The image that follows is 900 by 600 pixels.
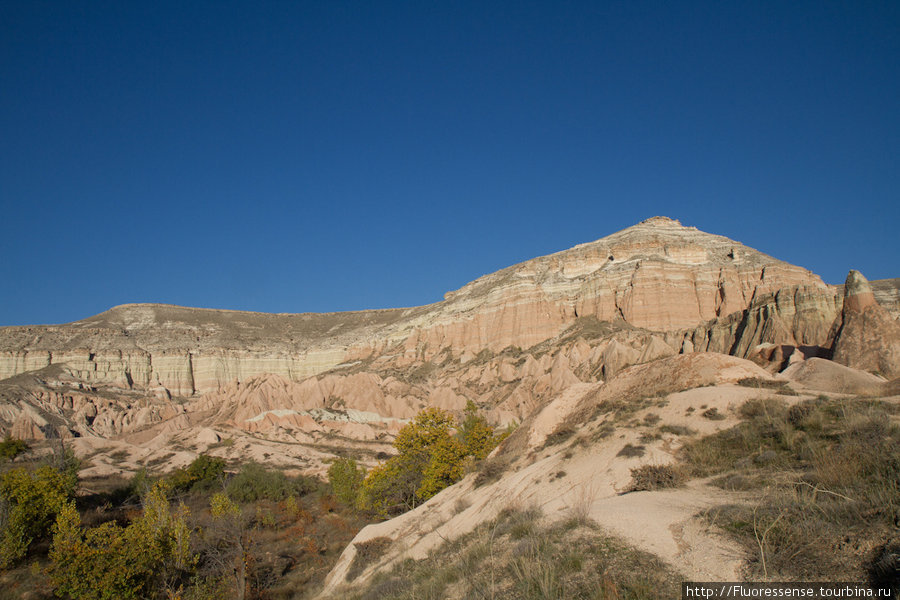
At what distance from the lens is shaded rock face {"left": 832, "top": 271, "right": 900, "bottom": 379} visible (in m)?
26.0

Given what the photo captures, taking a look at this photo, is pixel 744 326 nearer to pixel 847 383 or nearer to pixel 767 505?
pixel 847 383

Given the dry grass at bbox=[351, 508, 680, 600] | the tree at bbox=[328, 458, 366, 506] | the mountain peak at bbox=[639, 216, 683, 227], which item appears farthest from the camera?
the mountain peak at bbox=[639, 216, 683, 227]

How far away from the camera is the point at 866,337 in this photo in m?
27.4

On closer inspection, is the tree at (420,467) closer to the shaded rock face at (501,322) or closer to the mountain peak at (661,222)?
the shaded rock face at (501,322)

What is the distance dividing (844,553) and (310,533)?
2833 centimetres

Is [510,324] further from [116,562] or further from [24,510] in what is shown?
[116,562]

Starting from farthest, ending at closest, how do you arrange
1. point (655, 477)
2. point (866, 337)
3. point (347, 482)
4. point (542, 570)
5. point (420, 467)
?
point (347, 482)
point (866, 337)
point (420, 467)
point (655, 477)
point (542, 570)

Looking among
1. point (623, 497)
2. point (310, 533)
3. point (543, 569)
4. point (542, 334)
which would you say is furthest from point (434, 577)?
point (542, 334)

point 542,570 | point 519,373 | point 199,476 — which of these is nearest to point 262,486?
point 199,476

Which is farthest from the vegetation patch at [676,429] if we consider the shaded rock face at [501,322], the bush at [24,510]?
the shaded rock face at [501,322]

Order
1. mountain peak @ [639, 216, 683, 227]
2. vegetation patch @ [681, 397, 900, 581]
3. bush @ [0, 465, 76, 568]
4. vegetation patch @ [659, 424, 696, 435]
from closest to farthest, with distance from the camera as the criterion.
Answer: vegetation patch @ [681, 397, 900, 581] < vegetation patch @ [659, 424, 696, 435] < bush @ [0, 465, 76, 568] < mountain peak @ [639, 216, 683, 227]

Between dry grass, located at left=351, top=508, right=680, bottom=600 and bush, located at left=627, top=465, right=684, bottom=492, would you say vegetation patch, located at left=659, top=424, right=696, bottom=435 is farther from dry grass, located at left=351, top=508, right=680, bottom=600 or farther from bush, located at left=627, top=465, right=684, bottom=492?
dry grass, located at left=351, top=508, right=680, bottom=600

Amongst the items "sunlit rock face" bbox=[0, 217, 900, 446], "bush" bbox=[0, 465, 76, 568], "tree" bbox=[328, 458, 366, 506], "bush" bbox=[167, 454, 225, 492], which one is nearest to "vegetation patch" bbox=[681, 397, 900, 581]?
"sunlit rock face" bbox=[0, 217, 900, 446]

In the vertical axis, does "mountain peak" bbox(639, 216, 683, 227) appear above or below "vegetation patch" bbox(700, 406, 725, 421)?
above
